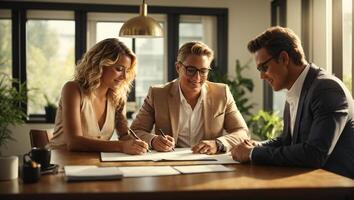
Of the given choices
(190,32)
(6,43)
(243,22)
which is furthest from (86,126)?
(243,22)

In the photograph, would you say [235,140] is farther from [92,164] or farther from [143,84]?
[143,84]

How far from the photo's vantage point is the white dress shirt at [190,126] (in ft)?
9.26

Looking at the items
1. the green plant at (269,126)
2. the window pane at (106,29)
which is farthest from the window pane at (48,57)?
the green plant at (269,126)

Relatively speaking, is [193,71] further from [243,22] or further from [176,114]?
[243,22]

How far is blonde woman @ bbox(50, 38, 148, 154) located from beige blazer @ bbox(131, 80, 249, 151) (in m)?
0.16

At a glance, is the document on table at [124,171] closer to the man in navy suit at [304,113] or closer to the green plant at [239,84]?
the man in navy suit at [304,113]

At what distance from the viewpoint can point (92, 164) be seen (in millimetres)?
1979

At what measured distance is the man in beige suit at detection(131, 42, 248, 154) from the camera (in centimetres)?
277

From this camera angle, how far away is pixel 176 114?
281 cm

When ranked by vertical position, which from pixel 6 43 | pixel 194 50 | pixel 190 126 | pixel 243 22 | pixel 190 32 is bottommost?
pixel 190 126

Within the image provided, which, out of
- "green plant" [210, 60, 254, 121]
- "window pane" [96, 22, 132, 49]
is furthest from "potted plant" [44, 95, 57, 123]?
"green plant" [210, 60, 254, 121]

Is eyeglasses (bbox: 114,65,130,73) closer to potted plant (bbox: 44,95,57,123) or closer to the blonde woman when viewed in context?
the blonde woman

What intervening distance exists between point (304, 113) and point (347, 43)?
2.30 meters

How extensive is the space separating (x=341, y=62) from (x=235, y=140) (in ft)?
6.64
